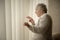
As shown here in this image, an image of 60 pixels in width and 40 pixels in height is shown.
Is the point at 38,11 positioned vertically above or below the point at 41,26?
above

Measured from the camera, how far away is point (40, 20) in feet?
2.50

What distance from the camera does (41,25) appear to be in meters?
0.74

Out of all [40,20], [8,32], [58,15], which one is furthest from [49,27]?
[8,32]

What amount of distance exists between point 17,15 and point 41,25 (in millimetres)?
254

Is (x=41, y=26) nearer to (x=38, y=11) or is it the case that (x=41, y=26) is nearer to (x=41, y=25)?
(x=41, y=25)

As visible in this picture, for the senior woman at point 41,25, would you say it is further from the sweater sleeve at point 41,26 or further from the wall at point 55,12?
the wall at point 55,12

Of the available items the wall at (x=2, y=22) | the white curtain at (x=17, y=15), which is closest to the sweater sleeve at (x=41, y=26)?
the white curtain at (x=17, y=15)

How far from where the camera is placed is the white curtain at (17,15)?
893 mm

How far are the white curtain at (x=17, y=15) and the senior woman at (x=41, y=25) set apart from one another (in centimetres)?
7

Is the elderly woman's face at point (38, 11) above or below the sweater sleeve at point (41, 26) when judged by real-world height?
above

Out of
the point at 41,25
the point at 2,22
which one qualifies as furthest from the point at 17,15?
the point at 41,25

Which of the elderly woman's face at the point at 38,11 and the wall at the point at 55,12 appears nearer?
the elderly woman's face at the point at 38,11

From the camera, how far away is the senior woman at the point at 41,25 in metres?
0.73

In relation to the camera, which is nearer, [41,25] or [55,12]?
[41,25]
